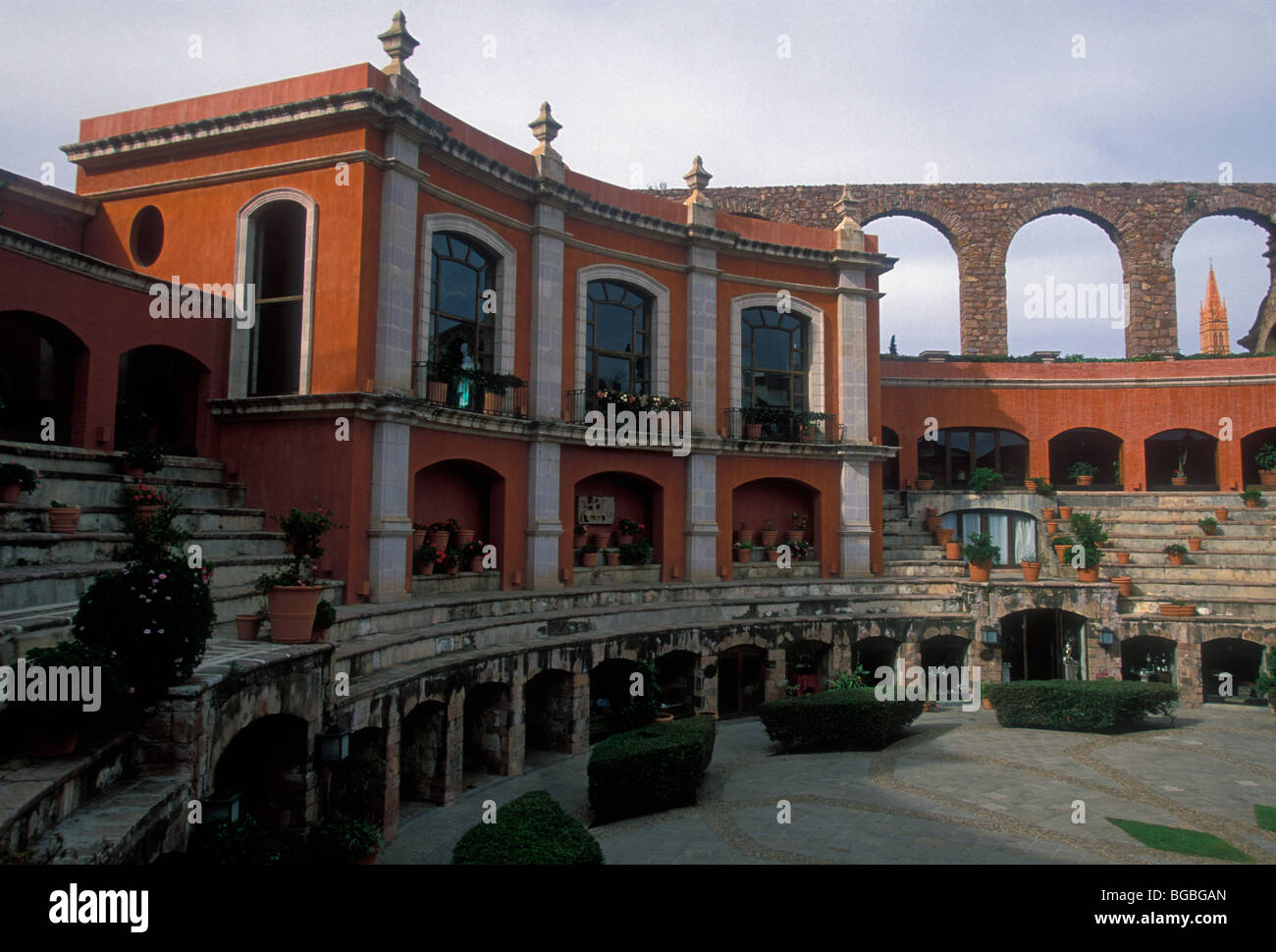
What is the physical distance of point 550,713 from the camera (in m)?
15.4

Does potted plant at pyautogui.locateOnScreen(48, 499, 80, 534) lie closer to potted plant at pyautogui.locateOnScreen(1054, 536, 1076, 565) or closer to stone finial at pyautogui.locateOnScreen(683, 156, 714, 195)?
stone finial at pyautogui.locateOnScreen(683, 156, 714, 195)

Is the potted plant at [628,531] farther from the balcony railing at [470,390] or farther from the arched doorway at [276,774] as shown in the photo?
the arched doorway at [276,774]

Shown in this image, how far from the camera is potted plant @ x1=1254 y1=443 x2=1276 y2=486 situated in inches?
1012

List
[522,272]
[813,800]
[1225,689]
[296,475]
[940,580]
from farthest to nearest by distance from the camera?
1. [940,580]
2. [1225,689]
3. [522,272]
4. [296,475]
5. [813,800]

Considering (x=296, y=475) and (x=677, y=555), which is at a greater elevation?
(x=296, y=475)

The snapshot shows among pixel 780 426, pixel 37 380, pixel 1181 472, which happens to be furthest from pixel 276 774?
pixel 1181 472

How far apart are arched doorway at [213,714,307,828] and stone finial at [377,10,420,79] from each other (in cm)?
1174

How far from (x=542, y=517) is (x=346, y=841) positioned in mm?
10112

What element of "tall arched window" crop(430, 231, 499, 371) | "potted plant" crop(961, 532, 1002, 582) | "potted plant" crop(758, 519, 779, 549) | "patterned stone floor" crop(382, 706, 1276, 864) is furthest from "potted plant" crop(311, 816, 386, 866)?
"potted plant" crop(961, 532, 1002, 582)

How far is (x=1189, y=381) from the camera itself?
1055 inches

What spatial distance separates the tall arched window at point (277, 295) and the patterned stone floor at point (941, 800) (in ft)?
27.2

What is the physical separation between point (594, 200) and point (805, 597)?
10524 millimetres

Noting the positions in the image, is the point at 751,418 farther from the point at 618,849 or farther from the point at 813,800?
the point at 618,849

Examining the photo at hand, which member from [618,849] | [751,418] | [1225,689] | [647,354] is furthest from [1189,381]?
[618,849]
